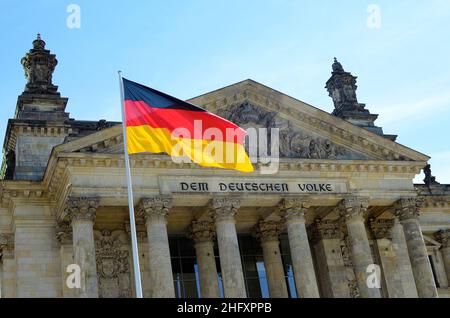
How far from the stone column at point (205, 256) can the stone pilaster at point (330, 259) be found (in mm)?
6508

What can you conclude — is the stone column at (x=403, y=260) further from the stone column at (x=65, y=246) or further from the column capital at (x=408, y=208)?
the stone column at (x=65, y=246)

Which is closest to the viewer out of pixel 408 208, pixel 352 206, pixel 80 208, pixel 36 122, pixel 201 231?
pixel 80 208

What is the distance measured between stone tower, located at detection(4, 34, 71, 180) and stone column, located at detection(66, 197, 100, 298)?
4986 mm

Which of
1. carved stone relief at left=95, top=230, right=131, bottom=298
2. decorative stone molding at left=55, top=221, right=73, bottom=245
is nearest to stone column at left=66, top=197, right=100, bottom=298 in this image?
decorative stone molding at left=55, top=221, right=73, bottom=245

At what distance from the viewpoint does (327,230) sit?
124 ft

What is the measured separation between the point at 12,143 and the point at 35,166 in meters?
2.62

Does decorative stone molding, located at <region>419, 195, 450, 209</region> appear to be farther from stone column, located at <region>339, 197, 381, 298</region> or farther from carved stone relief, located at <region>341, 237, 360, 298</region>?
stone column, located at <region>339, 197, 381, 298</region>

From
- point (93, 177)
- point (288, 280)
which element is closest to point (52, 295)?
point (93, 177)

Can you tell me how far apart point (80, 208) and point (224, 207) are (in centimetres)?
700

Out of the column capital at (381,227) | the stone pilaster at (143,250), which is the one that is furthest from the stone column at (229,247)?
the column capital at (381,227)

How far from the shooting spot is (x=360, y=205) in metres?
34.8

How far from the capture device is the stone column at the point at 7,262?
32031mm

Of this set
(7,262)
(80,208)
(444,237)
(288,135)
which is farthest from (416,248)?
(7,262)

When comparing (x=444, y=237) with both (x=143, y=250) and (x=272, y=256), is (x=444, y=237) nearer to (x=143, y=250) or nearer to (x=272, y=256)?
(x=272, y=256)
